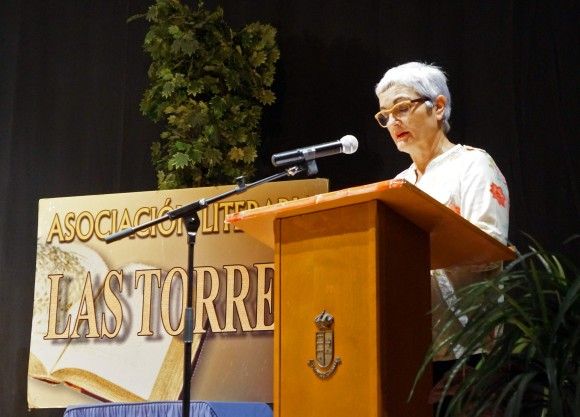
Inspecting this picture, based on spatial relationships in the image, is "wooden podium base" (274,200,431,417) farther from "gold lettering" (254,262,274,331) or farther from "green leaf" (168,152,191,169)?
"green leaf" (168,152,191,169)

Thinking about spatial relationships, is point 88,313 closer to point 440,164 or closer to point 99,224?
point 99,224

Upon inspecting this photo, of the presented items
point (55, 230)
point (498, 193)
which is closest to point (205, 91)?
point (55, 230)

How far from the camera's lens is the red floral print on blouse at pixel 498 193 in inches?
89.1

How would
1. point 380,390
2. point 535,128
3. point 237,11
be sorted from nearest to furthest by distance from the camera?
point 380,390, point 535,128, point 237,11

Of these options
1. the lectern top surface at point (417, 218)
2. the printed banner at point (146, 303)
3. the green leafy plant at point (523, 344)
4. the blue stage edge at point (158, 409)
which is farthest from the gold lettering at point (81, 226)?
the green leafy plant at point (523, 344)

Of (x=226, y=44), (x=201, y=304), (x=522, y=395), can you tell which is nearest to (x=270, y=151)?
(x=226, y=44)

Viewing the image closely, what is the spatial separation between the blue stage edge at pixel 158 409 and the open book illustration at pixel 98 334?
58 centimetres

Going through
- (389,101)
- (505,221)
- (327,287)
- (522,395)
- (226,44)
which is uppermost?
(226,44)

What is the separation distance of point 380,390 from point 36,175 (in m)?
3.18

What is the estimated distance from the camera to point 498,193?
2.28 metres

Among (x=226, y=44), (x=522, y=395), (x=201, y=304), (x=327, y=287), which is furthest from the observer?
(x=226, y=44)

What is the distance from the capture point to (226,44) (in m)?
4.04

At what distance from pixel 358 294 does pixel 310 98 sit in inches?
92.8

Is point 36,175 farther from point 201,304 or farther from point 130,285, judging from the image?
point 201,304
